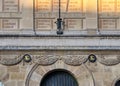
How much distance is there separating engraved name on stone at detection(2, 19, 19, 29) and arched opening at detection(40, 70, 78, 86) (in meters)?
2.40

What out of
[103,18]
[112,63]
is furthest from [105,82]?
[103,18]

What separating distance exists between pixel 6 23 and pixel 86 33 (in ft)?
10.7

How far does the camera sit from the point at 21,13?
23781 mm

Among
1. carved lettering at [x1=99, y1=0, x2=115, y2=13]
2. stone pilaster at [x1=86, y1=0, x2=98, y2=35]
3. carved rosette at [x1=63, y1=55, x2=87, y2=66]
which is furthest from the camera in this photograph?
carved lettering at [x1=99, y1=0, x2=115, y2=13]

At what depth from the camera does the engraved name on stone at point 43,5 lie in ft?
78.6

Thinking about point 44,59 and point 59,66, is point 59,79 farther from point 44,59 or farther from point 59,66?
point 44,59

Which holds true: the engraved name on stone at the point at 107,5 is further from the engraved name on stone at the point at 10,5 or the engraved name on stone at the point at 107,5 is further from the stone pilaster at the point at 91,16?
the engraved name on stone at the point at 10,5

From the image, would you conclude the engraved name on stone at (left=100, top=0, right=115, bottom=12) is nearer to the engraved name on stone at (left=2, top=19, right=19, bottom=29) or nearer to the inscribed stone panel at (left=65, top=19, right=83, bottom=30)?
the inscribed stone panel at (left=65, top=19, right=83, bottom=30)

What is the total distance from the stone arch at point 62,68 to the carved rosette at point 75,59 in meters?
0.14

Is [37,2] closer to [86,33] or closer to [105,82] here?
[86,33]

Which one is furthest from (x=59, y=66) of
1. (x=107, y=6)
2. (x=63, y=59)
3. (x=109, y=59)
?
(x=107, y=6)

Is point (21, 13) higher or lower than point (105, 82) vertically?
higher

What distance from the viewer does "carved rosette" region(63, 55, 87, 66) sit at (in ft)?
76.1

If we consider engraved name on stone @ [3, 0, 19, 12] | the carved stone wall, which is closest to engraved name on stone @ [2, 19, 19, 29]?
engraved name on stone @ [3, 0, 19, 12]
